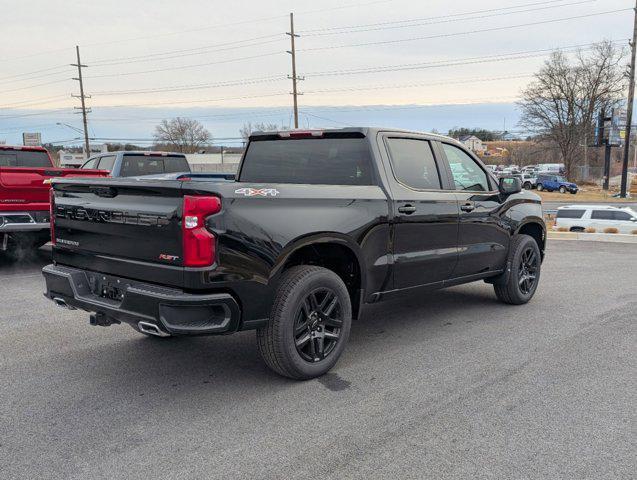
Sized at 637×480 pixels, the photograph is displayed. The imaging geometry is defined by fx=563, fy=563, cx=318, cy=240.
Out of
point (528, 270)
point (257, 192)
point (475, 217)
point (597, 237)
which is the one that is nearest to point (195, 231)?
point (257, 192)

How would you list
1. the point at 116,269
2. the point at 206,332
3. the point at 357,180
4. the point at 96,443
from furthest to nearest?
the point at 357,180 → the point at 116,269 → the point at 206,332 → the point at 96,443

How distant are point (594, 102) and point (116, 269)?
66950mm

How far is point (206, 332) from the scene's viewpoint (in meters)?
3.52

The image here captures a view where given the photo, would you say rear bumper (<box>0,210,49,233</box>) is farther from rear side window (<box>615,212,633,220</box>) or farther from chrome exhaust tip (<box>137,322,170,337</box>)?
rear side window (<box>615,212,633,220</box>)

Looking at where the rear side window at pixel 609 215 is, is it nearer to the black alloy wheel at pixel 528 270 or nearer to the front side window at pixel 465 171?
the black alloy wheel at pixel 528 270

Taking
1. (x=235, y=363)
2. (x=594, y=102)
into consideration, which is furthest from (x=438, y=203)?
(x=594, y=102)

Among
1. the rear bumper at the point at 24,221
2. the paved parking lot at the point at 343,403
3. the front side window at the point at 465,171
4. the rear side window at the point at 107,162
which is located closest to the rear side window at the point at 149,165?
the rear side window at the point at 107,162

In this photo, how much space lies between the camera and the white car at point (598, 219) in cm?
2094

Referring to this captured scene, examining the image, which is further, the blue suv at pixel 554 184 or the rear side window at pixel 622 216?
the blue suv at pixel 554 184

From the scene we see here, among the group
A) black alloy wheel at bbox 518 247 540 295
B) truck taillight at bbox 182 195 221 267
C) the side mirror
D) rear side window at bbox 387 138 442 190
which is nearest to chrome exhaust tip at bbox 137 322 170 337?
truck taillight at bbox 182 195 221 267

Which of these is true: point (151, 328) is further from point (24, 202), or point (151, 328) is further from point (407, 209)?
point (24, 202)

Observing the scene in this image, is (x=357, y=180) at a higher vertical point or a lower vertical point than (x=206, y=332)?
higher

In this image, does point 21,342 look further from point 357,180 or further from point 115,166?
point 115,166

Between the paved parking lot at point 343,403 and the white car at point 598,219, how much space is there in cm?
1669
